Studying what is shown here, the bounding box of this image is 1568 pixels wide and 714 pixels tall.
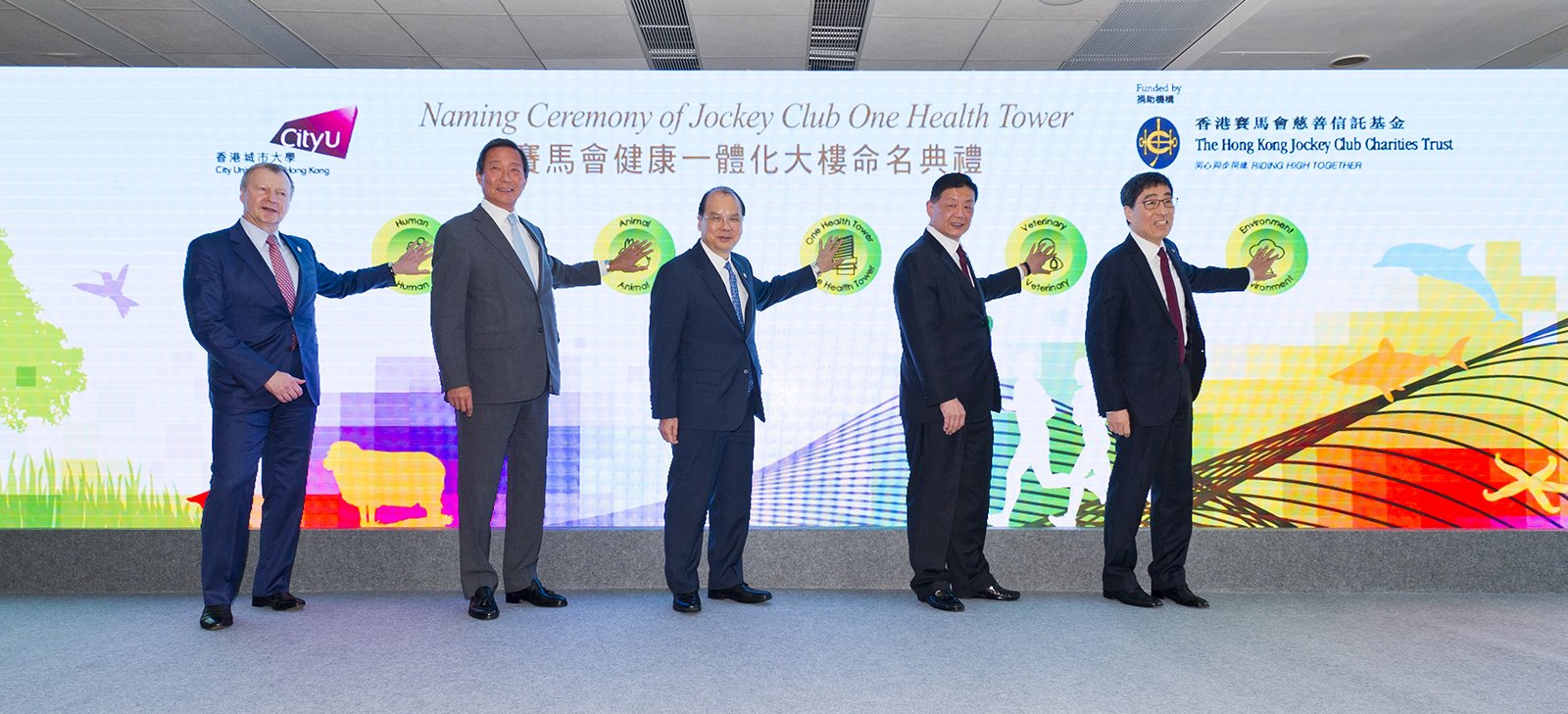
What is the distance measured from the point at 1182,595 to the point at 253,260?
328cm

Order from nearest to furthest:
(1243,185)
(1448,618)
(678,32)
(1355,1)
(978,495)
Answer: (1448,618) < (978,495) < (1243,185) < (1355,1) < (678,32)

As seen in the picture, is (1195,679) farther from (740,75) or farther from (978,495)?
(740,75)

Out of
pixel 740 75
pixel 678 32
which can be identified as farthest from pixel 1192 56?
pixel 740 75

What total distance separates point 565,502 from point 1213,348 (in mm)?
2456

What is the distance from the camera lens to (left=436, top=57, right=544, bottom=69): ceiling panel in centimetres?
704

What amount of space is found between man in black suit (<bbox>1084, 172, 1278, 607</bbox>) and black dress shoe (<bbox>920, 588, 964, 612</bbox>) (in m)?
0.60

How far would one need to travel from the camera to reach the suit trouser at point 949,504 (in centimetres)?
368

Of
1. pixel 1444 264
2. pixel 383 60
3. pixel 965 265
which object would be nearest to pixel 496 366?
pixel 965 265

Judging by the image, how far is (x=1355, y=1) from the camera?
19.7 ft

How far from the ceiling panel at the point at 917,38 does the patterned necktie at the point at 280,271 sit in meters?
3.85

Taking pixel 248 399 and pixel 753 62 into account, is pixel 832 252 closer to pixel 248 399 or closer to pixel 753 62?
pixel 248 399

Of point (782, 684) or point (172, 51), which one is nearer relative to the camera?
point (782, 684)

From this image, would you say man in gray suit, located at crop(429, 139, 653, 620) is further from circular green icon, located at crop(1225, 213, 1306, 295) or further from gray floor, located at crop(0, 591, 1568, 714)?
circular green icon, located at crop(1225, 213, 1306, 295)

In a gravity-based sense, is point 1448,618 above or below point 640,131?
below
